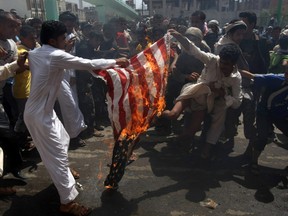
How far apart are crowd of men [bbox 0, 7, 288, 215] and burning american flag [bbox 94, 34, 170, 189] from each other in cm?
27

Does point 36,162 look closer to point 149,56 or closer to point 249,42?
point 149,56

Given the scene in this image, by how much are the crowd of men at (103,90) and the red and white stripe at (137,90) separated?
249 mm

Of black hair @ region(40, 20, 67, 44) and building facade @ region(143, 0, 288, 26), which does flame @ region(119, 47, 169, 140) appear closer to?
black hair @ region(40, 20, 67, 44)

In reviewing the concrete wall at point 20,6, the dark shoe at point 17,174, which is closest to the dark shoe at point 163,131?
the dark shoe at point 17,174

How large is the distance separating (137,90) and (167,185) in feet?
4.60

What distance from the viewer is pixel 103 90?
21.9 ft

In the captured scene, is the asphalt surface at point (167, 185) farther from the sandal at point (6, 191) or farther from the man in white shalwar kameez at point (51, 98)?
the man in white shalwar kameez at point (51, 98)

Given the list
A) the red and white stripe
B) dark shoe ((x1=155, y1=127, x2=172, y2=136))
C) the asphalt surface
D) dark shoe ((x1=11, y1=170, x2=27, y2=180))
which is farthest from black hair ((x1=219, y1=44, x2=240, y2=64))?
dark shoe ((x1=11, y1=170, x2=27, y2=180))

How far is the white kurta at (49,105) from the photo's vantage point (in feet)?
10.4

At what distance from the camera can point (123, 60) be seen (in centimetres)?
364

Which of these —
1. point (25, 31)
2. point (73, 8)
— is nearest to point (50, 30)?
point (25, 31)

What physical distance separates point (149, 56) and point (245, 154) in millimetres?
2413

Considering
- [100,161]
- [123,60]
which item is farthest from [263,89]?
[100,161]

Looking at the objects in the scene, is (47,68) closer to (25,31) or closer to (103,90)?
(25,31)
